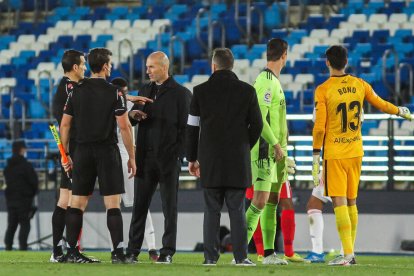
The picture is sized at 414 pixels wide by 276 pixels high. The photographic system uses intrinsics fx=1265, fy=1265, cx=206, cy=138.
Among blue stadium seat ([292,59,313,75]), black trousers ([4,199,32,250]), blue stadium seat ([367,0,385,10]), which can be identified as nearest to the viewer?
black trousers ([4,199,32,250])

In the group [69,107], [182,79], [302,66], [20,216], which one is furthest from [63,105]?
[302,66]

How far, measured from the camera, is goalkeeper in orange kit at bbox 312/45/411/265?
11781 millimetres

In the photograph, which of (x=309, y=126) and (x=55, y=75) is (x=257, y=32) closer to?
(x=55, y=75)

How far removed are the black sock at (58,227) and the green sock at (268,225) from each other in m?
1.94

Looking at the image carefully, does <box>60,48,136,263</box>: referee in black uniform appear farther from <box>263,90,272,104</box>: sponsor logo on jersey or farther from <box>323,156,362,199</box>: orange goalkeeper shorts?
<box>323,156,362,199</box>: orange goalkeeper shorts

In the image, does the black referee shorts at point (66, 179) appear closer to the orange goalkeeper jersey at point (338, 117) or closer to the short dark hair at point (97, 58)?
the short dark hair at point (97, 58)

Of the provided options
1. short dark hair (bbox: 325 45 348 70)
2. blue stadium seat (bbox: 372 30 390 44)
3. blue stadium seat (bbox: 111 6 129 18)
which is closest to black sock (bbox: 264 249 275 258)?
short dark hair (bbox: 325 45 348 70)

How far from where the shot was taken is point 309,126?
20266 mm

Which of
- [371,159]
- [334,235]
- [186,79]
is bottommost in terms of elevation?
[334,235]

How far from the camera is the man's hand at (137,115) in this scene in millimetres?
12008

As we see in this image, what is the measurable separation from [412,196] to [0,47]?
46.5 ft

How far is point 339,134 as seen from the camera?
11.8 meters

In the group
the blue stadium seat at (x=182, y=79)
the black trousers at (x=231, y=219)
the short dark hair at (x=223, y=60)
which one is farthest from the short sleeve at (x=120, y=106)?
the blue stadium seat at (x=182, y=79)

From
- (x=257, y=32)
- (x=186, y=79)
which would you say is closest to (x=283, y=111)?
(x=186, y=79)
